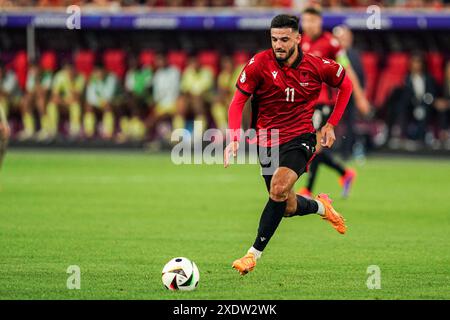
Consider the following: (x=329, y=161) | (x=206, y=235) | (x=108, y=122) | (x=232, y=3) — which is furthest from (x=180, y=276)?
(x=108, y=122)

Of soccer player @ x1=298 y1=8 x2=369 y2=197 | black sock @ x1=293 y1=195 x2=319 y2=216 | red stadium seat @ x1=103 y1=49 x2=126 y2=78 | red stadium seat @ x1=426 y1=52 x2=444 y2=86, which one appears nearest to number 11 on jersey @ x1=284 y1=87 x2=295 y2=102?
black sock @ x1=293 y1=195 x2=319 y2=216

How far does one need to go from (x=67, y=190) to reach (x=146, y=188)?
1.42 m

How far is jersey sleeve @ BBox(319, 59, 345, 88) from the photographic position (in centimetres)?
1059

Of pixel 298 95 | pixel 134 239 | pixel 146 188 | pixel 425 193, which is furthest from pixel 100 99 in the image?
pixel 298 95

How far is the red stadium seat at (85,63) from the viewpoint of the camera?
3005 cm

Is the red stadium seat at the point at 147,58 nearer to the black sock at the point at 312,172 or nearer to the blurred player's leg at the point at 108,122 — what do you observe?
the blurred player's leg at the point at 108,122

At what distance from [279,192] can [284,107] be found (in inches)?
36.7

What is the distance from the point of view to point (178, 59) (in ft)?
97.2

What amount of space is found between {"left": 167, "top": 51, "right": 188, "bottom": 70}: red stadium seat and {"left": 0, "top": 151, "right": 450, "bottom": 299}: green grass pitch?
7.68 metres

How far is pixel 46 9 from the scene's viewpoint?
2911 centimetres

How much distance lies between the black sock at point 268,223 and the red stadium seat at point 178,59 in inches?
775

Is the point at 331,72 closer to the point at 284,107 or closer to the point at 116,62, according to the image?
the point at 284,107

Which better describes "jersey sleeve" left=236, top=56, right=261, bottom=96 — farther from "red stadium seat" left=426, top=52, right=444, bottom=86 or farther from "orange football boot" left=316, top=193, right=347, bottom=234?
"red stadium seat" left=426, top=52, right=444, bottom=86
